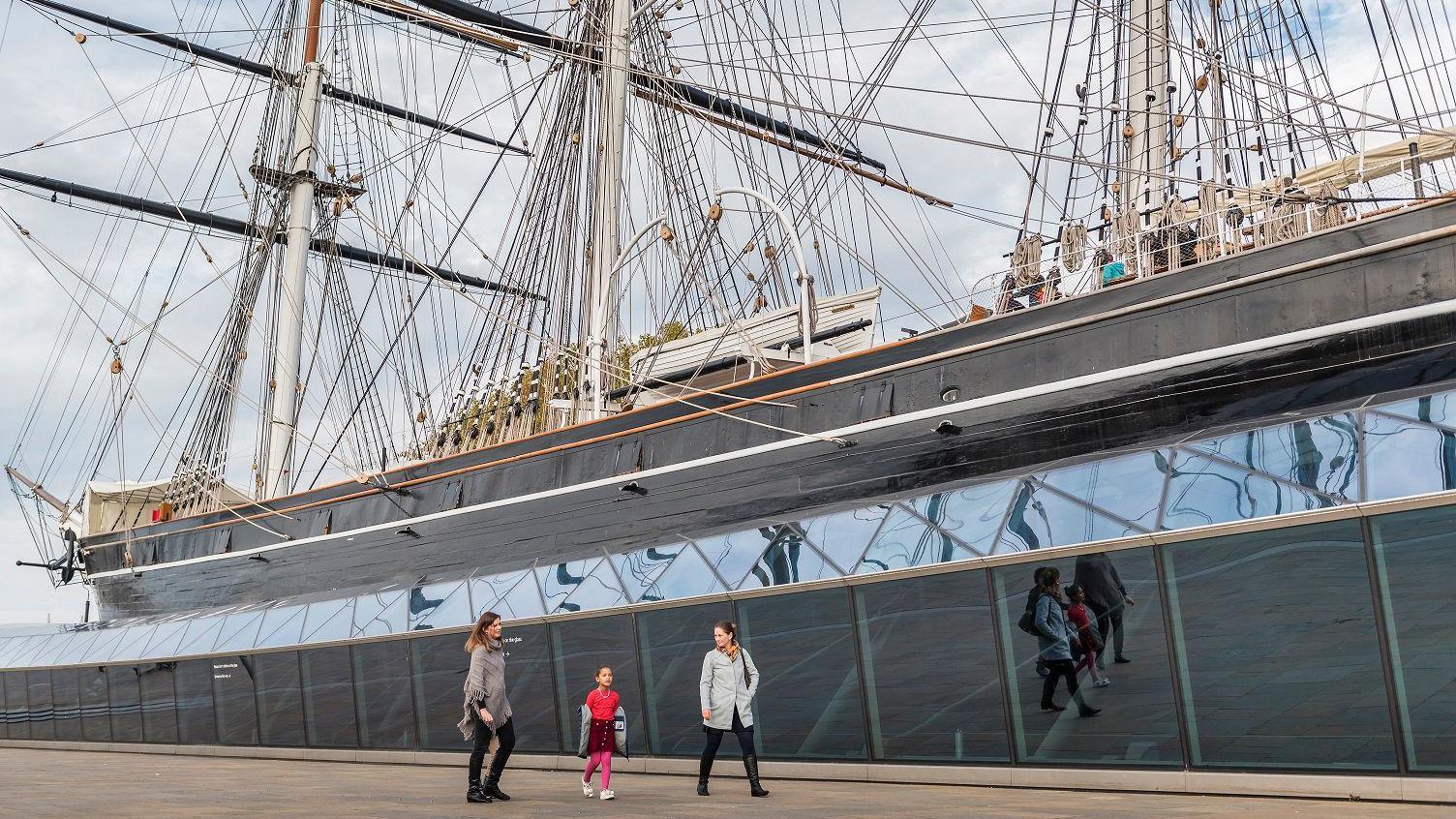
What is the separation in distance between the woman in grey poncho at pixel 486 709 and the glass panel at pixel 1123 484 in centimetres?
393

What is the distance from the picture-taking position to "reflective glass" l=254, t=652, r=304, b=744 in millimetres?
14234

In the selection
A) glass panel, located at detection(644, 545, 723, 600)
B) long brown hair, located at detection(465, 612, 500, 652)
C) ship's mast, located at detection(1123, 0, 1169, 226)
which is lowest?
long brown hair, located at detection(465, 612, 500, 652)

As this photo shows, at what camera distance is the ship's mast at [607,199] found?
1786 cm

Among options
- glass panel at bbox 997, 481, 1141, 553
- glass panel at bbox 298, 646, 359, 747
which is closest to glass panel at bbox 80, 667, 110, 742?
glass panel at bbox 298, 646, 359, 747

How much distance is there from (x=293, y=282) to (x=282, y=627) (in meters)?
13.4

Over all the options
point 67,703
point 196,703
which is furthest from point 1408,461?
point 67,703

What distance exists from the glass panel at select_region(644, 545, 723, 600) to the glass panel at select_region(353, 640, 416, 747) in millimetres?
3476

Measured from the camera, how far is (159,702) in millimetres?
16578

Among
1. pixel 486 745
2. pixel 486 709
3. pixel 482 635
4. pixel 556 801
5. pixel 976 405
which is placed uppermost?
pixel 976 405

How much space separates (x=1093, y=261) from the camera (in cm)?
1245

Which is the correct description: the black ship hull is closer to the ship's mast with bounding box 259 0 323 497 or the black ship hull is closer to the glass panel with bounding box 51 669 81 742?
the glass panel with bounding box 51 669 81 742

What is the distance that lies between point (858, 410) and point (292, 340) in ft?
56.6

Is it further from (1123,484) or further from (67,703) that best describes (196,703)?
(1123,484)

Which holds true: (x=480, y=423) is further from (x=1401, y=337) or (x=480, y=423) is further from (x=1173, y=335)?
(x=1401, y=337)
